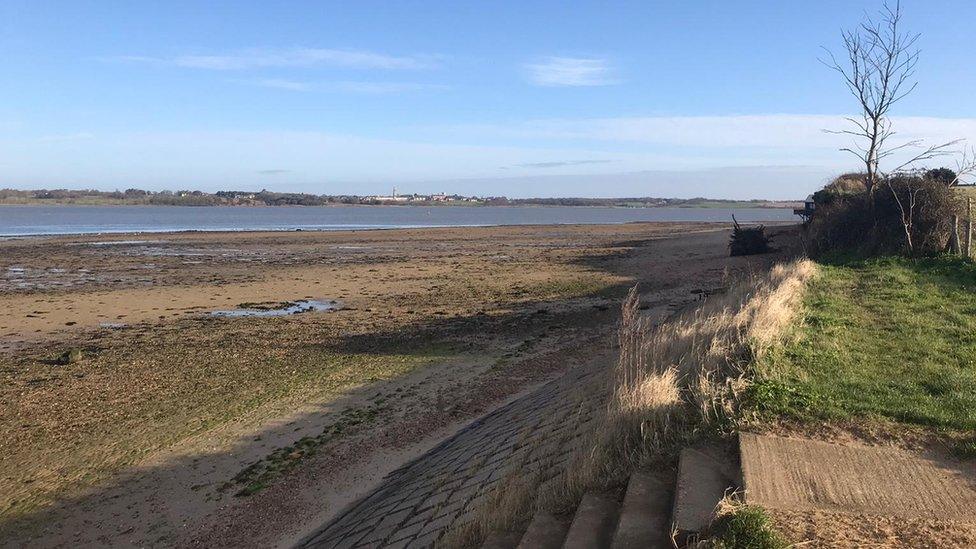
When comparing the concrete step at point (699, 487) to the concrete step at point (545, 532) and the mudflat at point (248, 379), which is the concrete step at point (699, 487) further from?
the mudflat at point (248, 379)

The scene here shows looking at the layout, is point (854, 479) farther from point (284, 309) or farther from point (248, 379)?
point (284, 309)

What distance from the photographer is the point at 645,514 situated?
4.39 metres

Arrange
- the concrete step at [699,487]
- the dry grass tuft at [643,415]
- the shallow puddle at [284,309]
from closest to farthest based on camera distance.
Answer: the concrete step at [699,487] → the dry grass tuft at [643,415] → the shallow puddle at [284,309]

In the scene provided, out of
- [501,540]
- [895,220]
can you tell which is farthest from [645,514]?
[895,220]

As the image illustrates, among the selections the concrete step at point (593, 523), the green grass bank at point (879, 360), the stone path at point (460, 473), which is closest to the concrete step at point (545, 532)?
the concrete step at point (593, 523)

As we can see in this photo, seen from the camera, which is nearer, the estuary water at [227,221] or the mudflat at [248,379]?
the mudflat at [248,379]

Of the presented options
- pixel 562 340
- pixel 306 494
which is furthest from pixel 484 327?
pixel 306 494

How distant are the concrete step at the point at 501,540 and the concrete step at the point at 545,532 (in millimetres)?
97

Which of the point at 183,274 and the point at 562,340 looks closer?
the point at 562,340

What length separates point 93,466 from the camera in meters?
8.68

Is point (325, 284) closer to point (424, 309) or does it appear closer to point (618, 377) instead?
point (424, 309)

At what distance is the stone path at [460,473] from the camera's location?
5828 mm

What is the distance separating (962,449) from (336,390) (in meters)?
8.93

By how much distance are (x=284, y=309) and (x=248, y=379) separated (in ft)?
27.9
